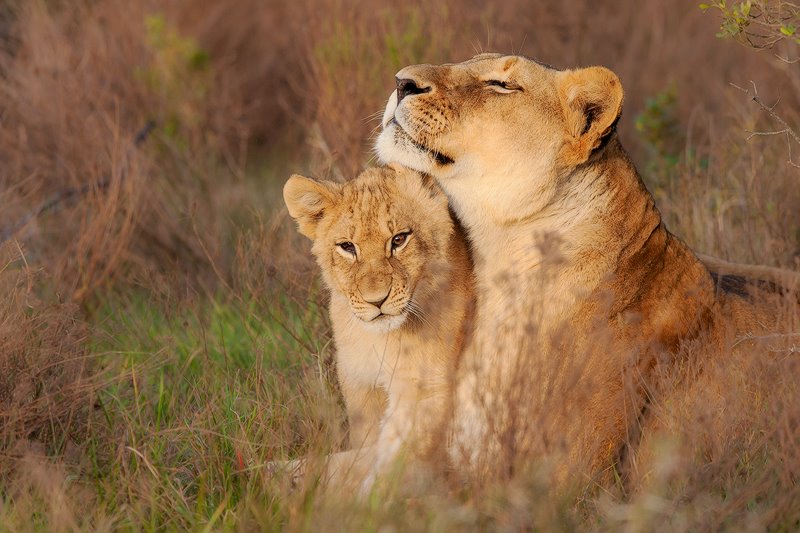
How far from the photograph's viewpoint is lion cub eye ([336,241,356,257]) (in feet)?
12.3

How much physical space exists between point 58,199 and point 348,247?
8.94ft

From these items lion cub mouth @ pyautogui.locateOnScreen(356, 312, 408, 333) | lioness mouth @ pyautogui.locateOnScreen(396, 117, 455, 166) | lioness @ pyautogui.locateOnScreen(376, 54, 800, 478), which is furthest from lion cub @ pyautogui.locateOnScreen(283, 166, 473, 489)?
lioness mouth @ pyautogui.locateOnScreen(396, 117, 455, 166)

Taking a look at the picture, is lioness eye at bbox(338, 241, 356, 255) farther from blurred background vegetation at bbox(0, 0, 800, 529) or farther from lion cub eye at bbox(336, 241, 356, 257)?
blurred background vegetation at bbox(0, 0, 800, 529)

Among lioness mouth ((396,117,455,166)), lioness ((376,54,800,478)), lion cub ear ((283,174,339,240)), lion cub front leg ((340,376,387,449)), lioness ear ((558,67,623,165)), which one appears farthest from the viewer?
lion cub ear ((283,174,339,240))

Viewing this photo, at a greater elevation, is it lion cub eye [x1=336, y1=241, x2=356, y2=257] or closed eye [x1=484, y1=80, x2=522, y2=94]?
closed eye [x1=484, y1=80, x2=522, y2=94]

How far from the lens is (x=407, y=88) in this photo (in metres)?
3.58

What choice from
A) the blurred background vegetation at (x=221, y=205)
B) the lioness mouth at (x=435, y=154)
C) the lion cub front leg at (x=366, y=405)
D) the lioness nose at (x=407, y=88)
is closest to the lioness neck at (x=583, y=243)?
the lioness mouth at (x=435, y=154)

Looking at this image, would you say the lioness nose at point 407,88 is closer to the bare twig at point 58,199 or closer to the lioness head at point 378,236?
the lioness head at point 378,236

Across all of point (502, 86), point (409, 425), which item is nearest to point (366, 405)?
point (409, 425)

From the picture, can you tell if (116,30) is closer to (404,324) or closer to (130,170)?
(130,170)

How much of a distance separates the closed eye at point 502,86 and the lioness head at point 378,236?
0.42 metres

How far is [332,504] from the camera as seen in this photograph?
2.82 meters

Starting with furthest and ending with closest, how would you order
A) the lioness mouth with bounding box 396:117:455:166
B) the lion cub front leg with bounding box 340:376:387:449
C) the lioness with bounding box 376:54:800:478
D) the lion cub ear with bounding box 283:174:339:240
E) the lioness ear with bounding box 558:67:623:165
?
the lion cub ear with bounding box 283:174:339:240 < the lion cub front leg with bounding box 340:376:387:449 < the lioness mouth with bounding box 396:117:455:166 < the lioness ear with bounding box 558:67:623:165 < the lioness with bounding box 376:54:800:478

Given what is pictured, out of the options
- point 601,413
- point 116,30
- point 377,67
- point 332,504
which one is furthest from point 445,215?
point 116,30
